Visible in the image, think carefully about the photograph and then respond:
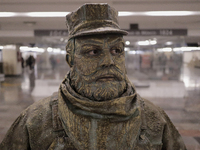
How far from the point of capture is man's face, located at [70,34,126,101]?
1.27 m

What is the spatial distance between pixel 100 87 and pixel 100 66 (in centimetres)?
14

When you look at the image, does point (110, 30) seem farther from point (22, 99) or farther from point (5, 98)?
point (5, 98)

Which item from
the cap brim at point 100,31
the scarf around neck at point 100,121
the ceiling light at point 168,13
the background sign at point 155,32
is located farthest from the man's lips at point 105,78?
the background sign at point 155,32

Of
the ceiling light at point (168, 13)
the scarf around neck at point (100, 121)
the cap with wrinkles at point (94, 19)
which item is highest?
the ceiling light at point (168, 13)

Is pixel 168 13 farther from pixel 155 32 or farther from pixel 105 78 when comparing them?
pixel 105 78

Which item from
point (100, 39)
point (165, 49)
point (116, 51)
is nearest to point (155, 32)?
point (165, 49)

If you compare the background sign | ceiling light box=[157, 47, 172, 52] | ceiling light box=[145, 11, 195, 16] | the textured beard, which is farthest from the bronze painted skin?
ceiling light box=[157, 47, 172, 52]

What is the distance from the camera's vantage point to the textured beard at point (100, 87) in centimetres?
127

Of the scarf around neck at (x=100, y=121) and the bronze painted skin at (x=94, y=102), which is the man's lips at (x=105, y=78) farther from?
the scarf around neck at (x=100, y=121)

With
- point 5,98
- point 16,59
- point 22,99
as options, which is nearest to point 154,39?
point 22,99

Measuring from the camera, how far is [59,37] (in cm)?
605

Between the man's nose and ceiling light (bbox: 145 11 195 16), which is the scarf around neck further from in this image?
ceiling light (bbox: 145 11 195 16)

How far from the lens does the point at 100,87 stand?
127 centimetres

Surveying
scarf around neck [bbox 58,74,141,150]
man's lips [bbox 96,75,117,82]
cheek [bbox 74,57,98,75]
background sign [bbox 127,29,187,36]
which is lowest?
scarf around neck [bbox 58,74,141,150]
